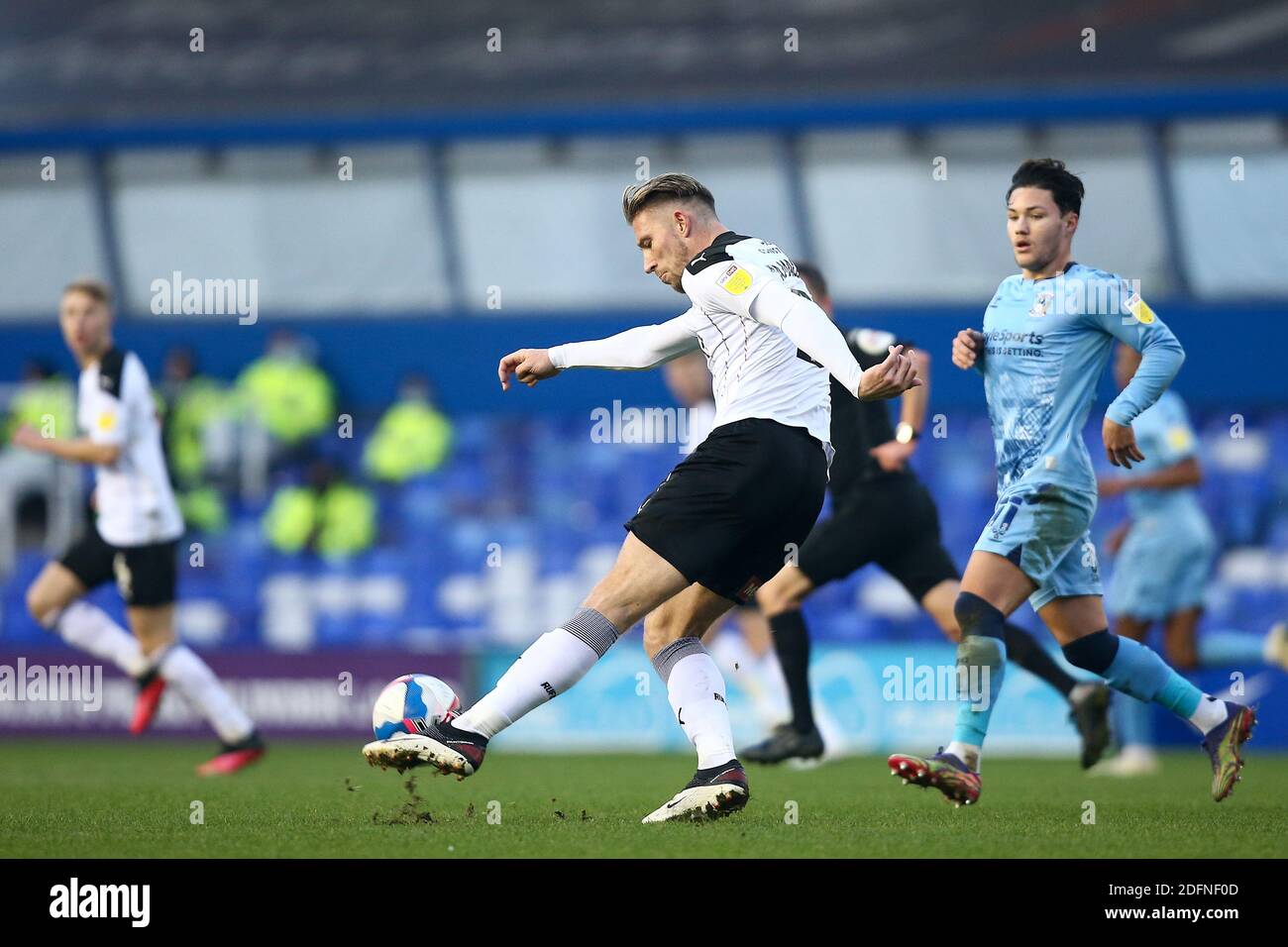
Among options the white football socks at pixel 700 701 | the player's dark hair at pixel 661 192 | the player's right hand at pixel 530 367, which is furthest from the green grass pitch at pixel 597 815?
the player's dark hair at pixel 661 192

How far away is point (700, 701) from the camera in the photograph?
6199mm

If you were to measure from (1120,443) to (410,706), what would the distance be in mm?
2573

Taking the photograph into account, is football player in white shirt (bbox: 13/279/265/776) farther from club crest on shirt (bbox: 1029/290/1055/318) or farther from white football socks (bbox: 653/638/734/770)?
club crest on shirt (bbox: 1029/290/1055/318)

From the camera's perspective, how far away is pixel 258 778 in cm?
905

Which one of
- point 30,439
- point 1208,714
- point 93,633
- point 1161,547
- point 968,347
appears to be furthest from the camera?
point 1161,547

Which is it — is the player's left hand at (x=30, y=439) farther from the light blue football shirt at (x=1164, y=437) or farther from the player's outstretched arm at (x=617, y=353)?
the light blue football shirt at (x=1164, y=437)

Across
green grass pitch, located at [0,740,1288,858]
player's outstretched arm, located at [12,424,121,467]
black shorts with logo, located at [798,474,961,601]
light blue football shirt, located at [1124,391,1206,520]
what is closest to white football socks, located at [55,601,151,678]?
green grass pitch, located at [0,740,1288,858]

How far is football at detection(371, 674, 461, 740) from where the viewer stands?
236 inches

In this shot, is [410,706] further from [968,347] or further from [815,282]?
[815,282]

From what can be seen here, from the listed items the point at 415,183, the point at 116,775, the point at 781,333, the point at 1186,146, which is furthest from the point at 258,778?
the point at 1186,146

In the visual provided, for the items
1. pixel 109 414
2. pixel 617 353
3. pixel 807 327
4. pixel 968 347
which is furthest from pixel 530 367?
pixel 109 414
